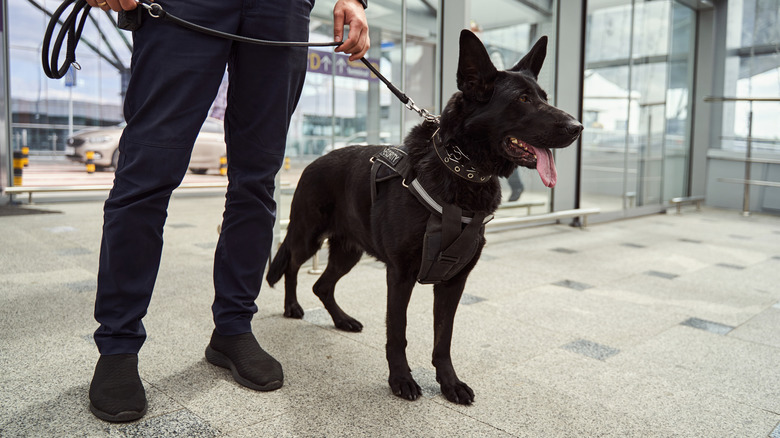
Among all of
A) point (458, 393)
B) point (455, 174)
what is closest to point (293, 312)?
point (458, 393)

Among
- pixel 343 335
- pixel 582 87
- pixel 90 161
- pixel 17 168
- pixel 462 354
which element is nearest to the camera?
pixel 462 354

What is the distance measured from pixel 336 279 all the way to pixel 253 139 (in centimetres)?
74

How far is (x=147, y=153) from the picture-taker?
1.25 m

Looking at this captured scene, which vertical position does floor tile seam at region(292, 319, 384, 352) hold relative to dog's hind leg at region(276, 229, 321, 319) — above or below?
below

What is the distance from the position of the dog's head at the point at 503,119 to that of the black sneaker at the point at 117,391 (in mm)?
979

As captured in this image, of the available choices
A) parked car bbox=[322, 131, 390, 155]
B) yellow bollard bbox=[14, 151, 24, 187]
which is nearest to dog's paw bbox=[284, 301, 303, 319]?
parked car bbox=[322, 131, 390, 155]

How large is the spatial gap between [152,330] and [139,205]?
838mm

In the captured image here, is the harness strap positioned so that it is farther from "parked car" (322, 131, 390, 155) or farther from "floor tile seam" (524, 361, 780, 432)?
"parked car" (322, 131, 390, 155)

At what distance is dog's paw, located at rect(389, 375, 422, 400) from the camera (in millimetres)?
1479

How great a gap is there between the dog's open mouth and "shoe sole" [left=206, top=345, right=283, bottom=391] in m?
0.87

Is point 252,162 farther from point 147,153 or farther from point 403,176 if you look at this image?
point 403,176

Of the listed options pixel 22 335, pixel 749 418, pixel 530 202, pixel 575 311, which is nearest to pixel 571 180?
pixel 530 202

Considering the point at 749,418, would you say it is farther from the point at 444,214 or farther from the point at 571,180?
the point at 571,180

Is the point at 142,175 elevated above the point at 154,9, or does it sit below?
below
